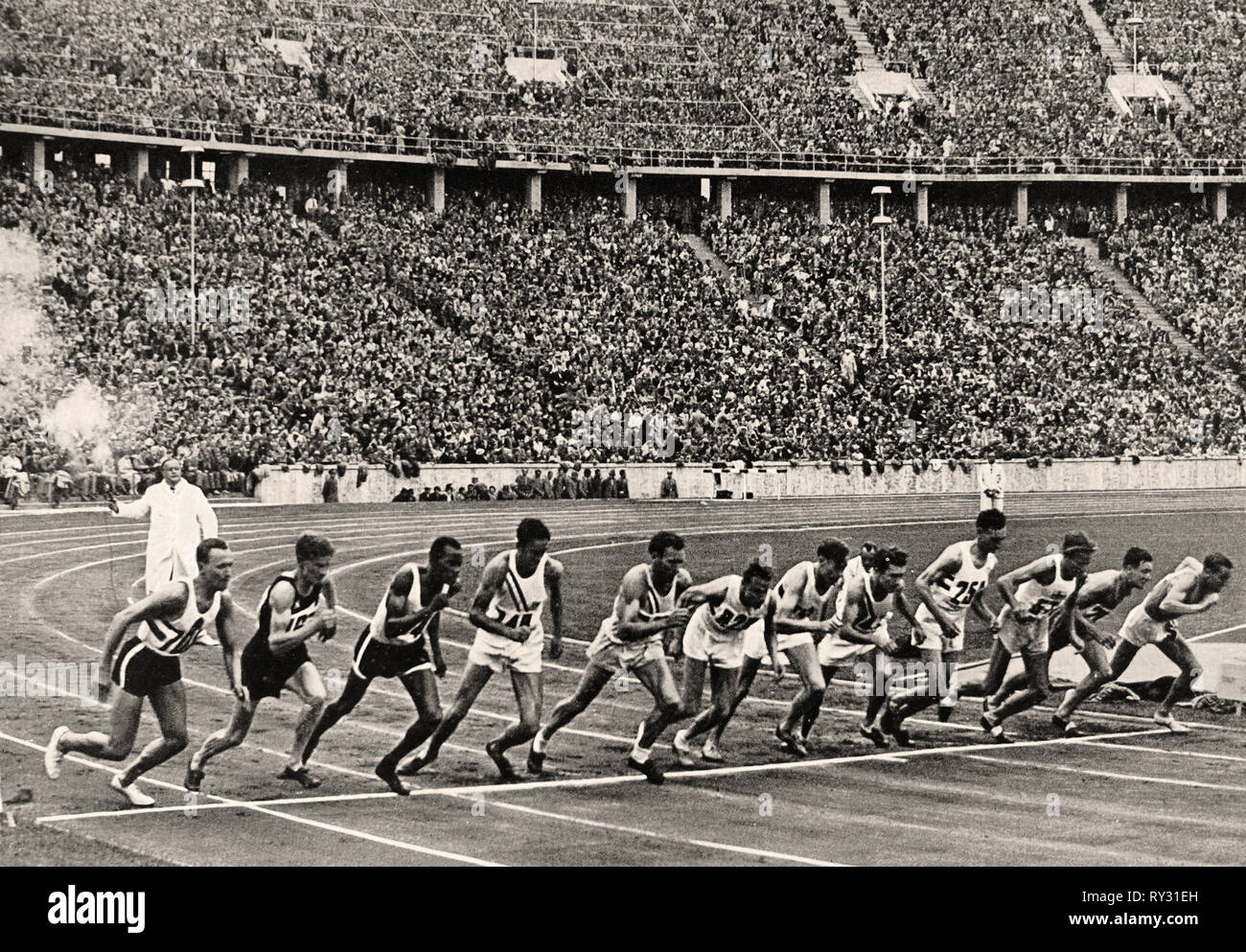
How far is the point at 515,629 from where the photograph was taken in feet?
33.1

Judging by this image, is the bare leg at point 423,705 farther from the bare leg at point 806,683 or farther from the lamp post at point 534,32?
the lamp post at point 534,32

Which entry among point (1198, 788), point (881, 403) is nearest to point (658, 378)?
point (881, 403)

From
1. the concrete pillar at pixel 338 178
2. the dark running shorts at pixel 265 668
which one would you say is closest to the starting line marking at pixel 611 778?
the dark running shorts at pixel 265 668

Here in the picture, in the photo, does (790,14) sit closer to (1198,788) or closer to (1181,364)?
(1181,364)

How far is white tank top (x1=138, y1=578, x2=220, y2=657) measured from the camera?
9438 millimetres

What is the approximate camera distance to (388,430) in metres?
24.2

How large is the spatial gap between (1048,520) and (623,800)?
17.9m

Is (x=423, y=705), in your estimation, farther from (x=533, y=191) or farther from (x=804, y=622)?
(x=533, y=191)

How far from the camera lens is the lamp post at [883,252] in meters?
30.9

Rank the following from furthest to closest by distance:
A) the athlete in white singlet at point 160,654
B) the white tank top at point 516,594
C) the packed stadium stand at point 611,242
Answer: the packed stadium stand at point 611,242
the white tank top at point 516,594
the athlete in white singlet at point 160,654

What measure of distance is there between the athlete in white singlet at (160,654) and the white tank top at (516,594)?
5.49 feet

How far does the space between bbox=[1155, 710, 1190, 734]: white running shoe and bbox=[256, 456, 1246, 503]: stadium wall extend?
13.4 m

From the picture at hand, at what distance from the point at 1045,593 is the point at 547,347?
52.1 ft

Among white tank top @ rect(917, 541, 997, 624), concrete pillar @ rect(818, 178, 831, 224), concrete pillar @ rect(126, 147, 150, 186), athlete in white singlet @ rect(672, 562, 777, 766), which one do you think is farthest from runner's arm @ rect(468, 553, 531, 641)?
concrete pillar @ rect(818, 178, 831, 224)
